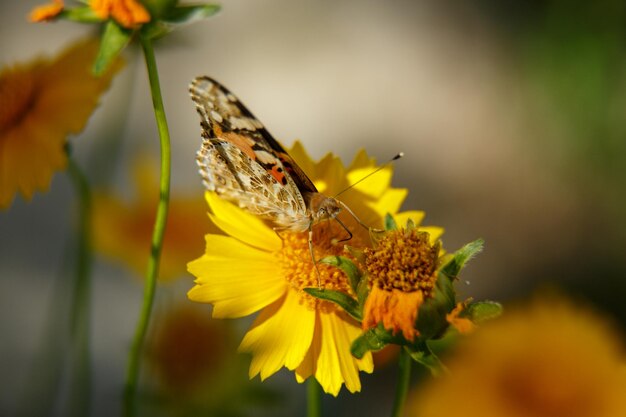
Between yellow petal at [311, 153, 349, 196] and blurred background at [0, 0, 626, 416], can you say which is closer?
yellow petal at [311, 153, 349, 196]

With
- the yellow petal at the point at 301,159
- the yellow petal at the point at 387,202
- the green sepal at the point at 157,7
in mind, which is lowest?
the yellow petal at the point at 387,202

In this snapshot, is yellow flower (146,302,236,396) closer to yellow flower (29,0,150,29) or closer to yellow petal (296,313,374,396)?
yellow petal (296,313,374,396)

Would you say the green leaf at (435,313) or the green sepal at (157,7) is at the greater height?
the green sepal at (157,7)

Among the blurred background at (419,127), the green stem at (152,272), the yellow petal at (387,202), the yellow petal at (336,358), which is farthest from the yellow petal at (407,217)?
the blurred background at (419,127)

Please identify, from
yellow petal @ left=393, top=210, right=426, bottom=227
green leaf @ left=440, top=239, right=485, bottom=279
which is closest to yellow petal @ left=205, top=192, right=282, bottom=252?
yellow petal @ left=393, top=210, right=426, bottom=227

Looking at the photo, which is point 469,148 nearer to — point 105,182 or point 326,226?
point 105,182

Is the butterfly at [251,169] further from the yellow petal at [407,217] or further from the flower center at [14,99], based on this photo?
the flower center at [14,99]
